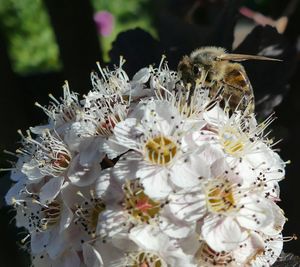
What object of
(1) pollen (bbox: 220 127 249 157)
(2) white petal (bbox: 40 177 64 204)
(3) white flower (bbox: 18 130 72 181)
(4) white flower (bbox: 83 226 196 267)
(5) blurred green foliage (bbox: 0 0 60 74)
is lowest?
(5) blurred green foliage (bbox: 0 0 60 74)

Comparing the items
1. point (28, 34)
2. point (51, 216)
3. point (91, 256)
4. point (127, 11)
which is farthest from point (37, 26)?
point (91, 256)

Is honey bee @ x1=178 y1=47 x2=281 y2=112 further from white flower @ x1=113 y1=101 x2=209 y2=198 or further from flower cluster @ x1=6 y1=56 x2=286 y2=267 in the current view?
white flower @ x1=113 y1=101 x2=209 y2=198

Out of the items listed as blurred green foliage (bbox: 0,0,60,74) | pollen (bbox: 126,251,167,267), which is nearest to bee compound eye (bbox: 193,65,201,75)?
pollen (bbox: 126,251,167,267)

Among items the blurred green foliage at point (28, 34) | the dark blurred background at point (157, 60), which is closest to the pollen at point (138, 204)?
the dark blurred background at point (157, 60)

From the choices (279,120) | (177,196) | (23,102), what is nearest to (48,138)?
(177,196)

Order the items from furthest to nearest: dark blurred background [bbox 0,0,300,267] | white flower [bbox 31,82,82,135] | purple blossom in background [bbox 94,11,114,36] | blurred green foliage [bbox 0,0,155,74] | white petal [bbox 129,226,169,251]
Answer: blurred green foliage [bbox 0,0,155,74]
purple blossom in background [bbox 94,11,114,36]
dark blurred background [bbox 0,0,300,267]
white flower [bbox 31,82,82,135]
white petal [bbox 129,226,169,251]

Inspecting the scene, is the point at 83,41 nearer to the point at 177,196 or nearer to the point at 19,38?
the point at 177,196

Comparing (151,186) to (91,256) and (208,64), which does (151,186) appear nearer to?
(91,256)
